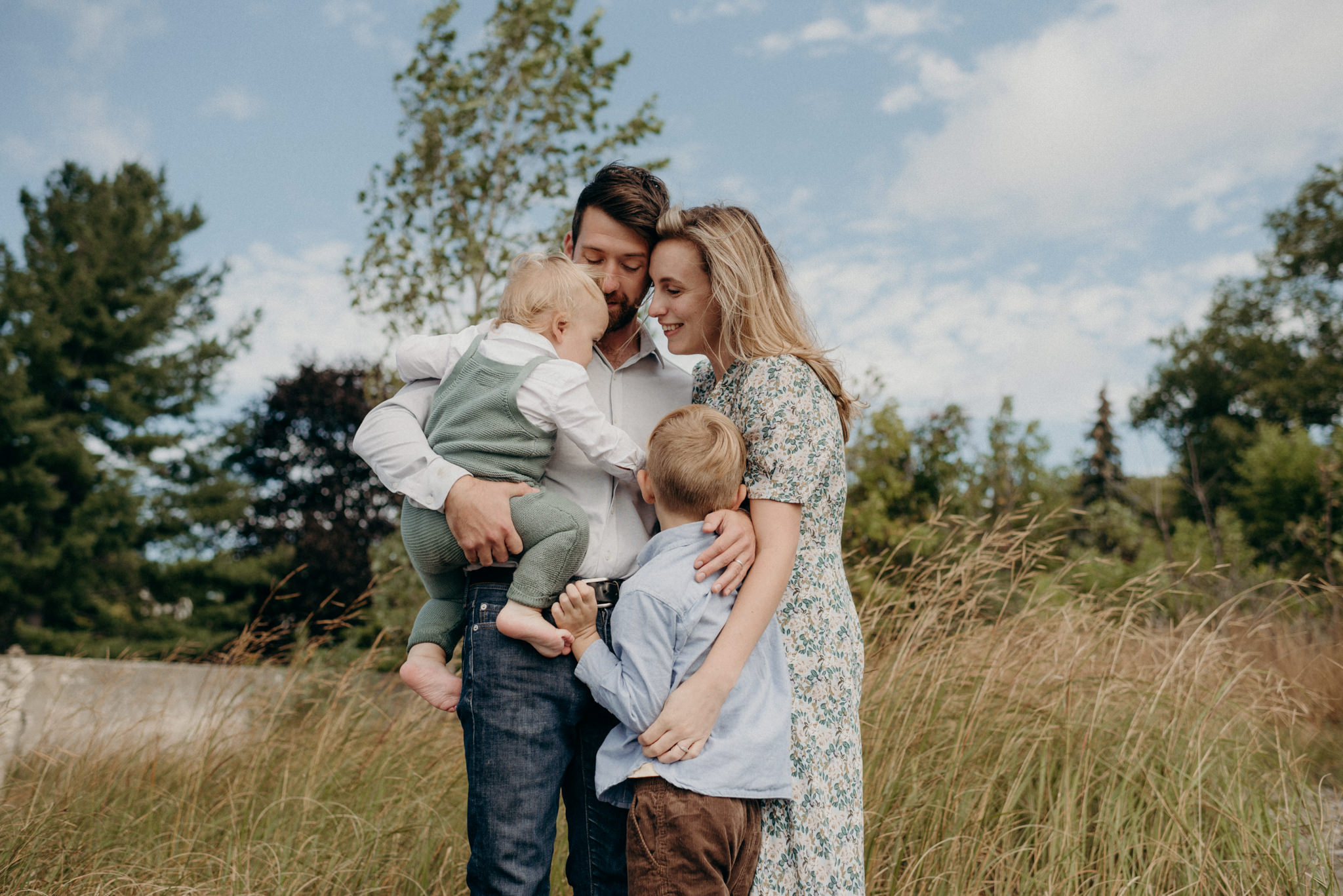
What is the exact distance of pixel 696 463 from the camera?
1.66 meters

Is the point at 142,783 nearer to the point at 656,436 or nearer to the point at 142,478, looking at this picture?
the point at 656,436

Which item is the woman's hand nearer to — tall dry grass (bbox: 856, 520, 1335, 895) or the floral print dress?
the floral print dress

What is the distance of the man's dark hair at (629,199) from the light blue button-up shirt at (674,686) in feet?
2.81

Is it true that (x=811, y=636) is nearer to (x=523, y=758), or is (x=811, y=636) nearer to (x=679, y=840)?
(x=679, y=840)

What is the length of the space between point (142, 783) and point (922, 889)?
3.05 metres

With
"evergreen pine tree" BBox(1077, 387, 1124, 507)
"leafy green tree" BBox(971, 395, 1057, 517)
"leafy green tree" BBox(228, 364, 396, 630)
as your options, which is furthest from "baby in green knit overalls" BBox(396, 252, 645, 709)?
"evergreen pine tree" BBox(1077, 387, 1124, 507)

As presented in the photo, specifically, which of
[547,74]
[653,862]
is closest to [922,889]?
[653,862]

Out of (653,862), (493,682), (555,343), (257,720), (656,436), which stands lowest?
(257,720)

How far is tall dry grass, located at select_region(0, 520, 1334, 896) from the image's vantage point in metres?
2.57

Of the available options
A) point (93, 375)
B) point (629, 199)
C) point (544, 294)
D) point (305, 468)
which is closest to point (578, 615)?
point (544, 294)

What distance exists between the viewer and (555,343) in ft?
6.36

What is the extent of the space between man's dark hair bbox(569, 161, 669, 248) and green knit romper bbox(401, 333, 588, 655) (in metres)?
0.48

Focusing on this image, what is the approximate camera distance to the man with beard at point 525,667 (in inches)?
61.7

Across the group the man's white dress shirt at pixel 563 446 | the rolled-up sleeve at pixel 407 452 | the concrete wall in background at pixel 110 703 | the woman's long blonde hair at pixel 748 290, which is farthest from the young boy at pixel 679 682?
the concrete wall in background at pixel 110 703
